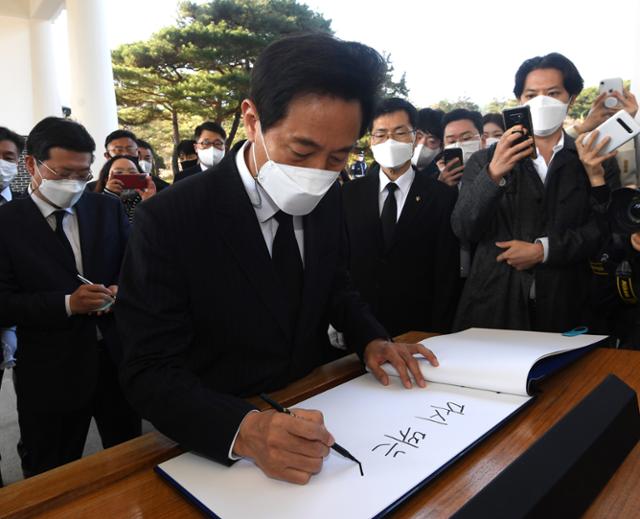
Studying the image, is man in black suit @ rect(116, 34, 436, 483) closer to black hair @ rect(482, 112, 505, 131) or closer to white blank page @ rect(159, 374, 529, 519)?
white blank page @ rect(159, 374, 529, 519)

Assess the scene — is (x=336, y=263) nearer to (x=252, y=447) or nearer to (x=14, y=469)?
(x=252, y=447)

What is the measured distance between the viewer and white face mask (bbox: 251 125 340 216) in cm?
104

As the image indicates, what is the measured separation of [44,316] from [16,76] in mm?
12733

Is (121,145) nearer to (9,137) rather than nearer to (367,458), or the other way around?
(9,137)

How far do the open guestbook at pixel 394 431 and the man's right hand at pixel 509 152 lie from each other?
854 millimetres

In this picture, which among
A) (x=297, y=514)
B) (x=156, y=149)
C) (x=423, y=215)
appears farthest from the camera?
(x=156, y=149)

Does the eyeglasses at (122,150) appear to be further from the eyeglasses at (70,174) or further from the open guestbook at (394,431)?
the open guestbook at (394,431)

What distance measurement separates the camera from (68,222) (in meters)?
2.05

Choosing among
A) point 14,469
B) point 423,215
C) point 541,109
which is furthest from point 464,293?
point 14,469

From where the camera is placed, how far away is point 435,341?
1.21 m

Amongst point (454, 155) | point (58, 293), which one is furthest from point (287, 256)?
point (454, 155)

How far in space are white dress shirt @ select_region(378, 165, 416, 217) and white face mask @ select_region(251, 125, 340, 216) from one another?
128 cm

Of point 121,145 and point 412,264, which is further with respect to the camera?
point 121,145

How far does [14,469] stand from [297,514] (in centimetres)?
256
